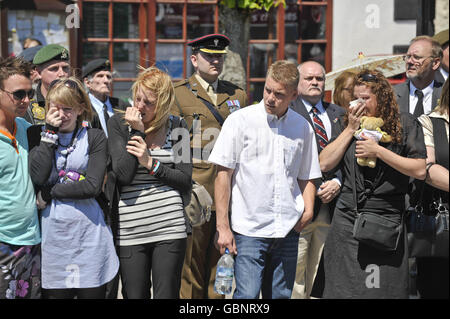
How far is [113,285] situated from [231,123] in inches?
55.8

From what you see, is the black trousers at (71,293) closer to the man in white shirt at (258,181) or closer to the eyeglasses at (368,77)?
the man in white shirt at (258,181)

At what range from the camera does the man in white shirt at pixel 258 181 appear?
4594 mm

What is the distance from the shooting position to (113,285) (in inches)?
195

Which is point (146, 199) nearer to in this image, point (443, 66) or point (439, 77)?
point (439, 77)

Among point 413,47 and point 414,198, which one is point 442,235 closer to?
point 414,198

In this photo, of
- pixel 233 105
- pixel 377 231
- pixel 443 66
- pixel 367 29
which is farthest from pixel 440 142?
pixel 367 29

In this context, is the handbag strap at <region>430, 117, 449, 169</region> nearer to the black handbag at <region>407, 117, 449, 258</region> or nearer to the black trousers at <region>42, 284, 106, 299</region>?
the black handbag at <region>407, 117, 449, 258</region>

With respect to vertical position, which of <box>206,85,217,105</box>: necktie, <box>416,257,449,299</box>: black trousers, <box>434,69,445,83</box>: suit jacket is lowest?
<box>416,257,449,299</box>: black trousers

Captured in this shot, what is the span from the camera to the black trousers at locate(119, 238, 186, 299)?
4.50 m

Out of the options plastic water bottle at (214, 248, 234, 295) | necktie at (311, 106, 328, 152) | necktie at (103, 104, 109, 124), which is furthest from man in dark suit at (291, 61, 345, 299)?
necktie at (103, 104, 109, 124)

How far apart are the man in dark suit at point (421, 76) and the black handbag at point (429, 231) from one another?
153 cm

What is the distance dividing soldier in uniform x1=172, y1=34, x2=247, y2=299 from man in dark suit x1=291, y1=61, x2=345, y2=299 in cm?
56

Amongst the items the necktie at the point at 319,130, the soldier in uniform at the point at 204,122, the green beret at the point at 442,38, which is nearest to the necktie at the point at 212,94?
the soldier in uniform at the point at 204,122
